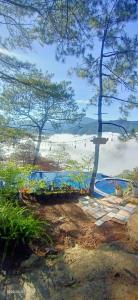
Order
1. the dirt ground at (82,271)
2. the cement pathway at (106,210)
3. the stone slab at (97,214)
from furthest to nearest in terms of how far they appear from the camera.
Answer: the stone slab at (97,214) < the cement pathway at (106,210) < the dirt ground at (82,271)

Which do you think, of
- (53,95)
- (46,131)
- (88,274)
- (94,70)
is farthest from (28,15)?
(46,131)

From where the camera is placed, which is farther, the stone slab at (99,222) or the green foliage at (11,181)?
the green foliage at (11,181)

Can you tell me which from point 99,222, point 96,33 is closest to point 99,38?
point 96,33

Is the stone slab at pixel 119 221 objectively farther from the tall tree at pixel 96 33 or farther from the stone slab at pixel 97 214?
the tall tree at pixel 96 33

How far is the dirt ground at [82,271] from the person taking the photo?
6.32ft

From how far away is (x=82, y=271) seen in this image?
2182 millimetres

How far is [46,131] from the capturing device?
14.1 m

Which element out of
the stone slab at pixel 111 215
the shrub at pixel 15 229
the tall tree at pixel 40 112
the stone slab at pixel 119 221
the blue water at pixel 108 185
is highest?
the tall tree at pixel 40 112

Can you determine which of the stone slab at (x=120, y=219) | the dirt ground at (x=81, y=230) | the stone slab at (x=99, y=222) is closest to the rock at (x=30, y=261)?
the dirt ground at (x=81, y=230)

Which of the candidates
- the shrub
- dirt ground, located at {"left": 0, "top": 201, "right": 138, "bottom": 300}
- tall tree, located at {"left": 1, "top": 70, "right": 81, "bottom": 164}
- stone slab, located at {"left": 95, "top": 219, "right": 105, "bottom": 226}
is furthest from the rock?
tall tree, located at {"left": 1, "top": 70, "right": 81, "bottom": 164}

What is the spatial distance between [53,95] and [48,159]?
40.9ft

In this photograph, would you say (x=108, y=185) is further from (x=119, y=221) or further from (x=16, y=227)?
(x=16, y=227)

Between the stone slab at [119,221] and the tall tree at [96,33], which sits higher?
the tall tree at [96,33]

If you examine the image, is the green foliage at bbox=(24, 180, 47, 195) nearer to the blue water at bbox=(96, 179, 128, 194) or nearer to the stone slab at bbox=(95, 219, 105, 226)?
the stone slab at bbox=(95, 219, 105, 226)
